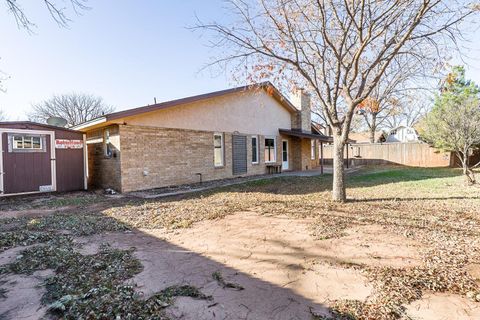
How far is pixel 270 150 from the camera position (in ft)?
52.5

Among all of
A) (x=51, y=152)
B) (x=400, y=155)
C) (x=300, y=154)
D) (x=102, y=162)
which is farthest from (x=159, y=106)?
(x=400, y=155)

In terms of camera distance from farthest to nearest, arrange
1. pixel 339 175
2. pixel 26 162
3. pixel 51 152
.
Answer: pixel 51 152, pixel 26 162, pixel 339 175

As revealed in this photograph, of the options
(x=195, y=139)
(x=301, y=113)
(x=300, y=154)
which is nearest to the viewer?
(x=195, y=139)

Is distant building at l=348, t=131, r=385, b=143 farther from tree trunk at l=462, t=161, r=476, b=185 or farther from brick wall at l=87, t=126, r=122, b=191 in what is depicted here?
brick wall at l=87, t=126, r=122, b=191

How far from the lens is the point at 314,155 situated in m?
20.1

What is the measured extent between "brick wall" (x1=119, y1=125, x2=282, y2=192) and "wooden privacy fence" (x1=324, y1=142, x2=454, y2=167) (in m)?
15.2

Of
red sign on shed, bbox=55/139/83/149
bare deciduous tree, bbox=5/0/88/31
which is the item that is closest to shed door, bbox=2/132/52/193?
red sign on shed, bbox=55/139/83/149

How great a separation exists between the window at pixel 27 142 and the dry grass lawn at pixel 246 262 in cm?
309

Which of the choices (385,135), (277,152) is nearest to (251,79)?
(277,152)

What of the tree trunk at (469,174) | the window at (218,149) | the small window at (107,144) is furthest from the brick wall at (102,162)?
the tree trunk at (469,174)

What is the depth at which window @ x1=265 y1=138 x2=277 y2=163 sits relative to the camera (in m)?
15.7

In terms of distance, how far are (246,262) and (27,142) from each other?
9.22 meters

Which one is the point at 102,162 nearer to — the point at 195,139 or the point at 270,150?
the point at 195,139

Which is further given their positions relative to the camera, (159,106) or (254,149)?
(254,149)
